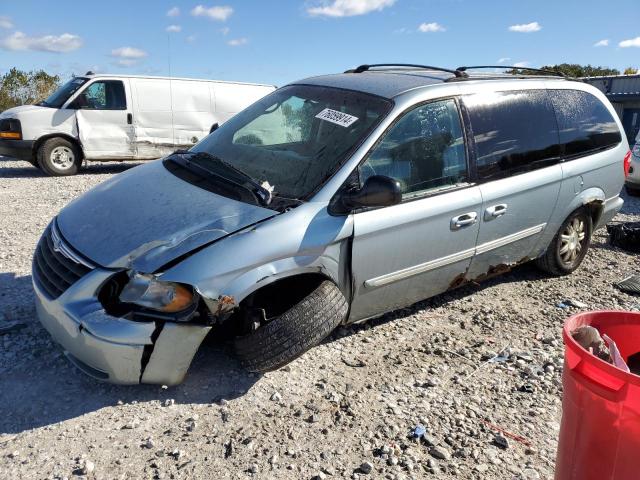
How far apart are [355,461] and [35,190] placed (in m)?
8.17

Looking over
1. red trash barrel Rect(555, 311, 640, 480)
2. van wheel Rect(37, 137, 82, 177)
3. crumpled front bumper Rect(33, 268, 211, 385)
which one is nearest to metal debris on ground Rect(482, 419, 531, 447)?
red trash barrel Rect(555, 311, 640, 480)

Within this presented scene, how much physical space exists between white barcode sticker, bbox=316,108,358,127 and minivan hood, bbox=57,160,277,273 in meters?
0.91

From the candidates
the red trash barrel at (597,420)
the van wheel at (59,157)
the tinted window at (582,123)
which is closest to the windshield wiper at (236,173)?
the red trash barrel at (597,420)

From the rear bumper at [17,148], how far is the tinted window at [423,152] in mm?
8870

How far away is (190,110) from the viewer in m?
11.9

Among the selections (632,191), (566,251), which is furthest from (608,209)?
(632,191)

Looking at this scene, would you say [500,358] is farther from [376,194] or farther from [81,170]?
[81,170]

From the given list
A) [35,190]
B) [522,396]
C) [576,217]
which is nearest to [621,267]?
[576,217]

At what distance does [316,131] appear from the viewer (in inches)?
152

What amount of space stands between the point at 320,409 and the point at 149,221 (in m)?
1.46

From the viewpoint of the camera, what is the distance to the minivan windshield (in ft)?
11.7

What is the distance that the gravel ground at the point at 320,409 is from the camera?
273cm

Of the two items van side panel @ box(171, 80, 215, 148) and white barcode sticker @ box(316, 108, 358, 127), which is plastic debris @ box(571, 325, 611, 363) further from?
van side panel @ box(171, 80, 215, 148)

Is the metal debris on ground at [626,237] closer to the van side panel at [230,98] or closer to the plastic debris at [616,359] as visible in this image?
the plastic debris at [616,359]
